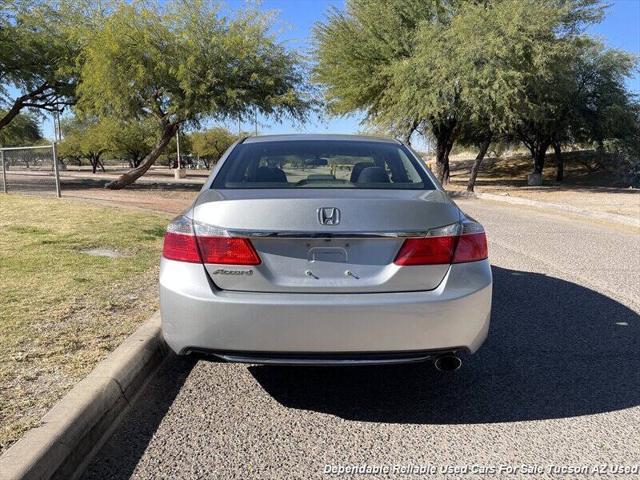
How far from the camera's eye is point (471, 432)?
3.02m

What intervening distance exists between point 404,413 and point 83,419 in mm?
1774

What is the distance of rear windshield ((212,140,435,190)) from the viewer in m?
3.80

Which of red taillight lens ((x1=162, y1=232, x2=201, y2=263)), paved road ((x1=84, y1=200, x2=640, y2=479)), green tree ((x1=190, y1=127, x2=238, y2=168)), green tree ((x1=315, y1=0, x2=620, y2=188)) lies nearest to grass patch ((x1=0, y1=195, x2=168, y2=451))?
paved road ((x1=84, y1=200, x2=640, y2=479))

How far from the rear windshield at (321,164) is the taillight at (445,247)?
2.12 feet

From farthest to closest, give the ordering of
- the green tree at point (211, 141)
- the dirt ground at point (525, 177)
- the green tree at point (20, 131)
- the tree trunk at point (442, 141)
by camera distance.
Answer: the green tree at point (211, 141), the green tree at point (20, 131), the dirt ground at point (525, 177), the tree trunk at point (442, 141)

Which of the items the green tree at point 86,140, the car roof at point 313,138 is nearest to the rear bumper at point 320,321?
Result: the car roof at point 313,138

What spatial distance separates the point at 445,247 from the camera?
3.01 m

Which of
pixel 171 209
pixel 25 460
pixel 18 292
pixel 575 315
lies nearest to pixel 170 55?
pixel 171 209

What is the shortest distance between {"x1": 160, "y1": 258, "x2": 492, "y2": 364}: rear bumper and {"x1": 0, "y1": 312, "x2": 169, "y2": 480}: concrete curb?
549 millimetres

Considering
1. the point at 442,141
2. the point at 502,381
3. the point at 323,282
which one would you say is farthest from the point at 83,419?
the point at 442,141

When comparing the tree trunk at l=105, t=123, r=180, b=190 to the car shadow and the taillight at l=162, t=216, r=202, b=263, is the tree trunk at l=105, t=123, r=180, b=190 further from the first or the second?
the taillight at l=162, t=216, r=202, b=263

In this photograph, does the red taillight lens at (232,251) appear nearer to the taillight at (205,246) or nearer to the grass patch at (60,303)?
the taillight at (205,246)

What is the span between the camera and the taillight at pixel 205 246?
292cm

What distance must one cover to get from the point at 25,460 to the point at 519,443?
241 centimetres
